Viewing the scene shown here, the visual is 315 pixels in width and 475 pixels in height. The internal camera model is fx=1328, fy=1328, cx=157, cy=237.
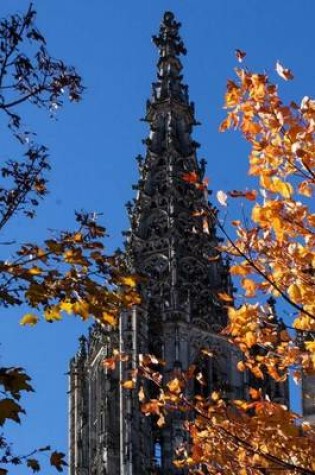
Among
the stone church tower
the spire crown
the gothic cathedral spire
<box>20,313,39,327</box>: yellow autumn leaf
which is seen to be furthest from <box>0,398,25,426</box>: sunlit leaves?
the spire crown

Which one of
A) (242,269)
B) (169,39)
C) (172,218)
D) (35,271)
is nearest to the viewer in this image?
(35,271)

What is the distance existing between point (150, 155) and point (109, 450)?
17.1m

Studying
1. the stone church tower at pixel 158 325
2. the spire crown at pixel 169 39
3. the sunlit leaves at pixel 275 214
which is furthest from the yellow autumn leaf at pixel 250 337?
the spire crown at pixel 169 39

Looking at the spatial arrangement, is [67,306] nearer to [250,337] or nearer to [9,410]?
[9,410]

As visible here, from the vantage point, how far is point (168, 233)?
54.2 meters

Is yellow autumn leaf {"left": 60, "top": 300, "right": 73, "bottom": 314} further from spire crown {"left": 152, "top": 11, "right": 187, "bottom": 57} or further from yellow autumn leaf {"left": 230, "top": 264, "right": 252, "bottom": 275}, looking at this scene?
spire crown {"left": 152, "top": 11, "right": 187, "bottom": 57}

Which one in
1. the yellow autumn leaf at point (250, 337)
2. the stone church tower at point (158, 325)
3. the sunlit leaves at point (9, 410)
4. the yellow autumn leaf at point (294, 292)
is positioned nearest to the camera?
the sunlit leaves at point (9, 410)

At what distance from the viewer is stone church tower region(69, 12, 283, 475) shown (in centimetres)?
4562

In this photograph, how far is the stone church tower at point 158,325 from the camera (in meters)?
45.6

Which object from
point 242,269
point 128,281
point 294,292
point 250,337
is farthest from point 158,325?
point 128,281

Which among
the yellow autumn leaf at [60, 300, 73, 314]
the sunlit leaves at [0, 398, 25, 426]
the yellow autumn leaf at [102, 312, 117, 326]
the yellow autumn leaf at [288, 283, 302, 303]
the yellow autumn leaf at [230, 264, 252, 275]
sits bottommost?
the sunlit leaves at [0, 398, 25, 426]

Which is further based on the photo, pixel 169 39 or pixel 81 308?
pixel 169 39

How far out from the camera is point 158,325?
161ft

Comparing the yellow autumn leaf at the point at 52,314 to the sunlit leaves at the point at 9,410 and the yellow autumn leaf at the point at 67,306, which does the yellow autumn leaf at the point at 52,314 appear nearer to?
the yellow autumn leaf at the point at 67,306
